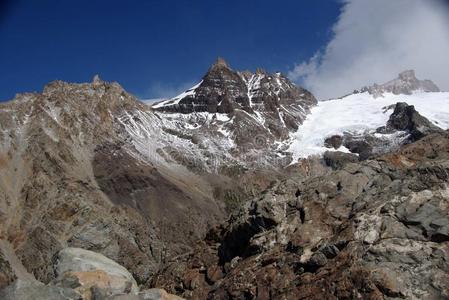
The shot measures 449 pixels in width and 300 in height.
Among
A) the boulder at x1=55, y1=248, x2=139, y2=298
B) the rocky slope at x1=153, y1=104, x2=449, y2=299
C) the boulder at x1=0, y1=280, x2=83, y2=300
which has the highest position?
the rocky slope at x1=153, y1=104, x2=449, y2=299

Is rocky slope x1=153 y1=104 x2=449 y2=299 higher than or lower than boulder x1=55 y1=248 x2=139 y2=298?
higher

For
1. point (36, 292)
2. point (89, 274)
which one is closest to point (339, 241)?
point (89, 274)

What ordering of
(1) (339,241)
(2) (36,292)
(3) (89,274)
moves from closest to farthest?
(2) (36,292) < (1) (339,241) < (3) (89,274)

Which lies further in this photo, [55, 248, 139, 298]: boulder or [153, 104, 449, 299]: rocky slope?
[55, 248, 139, 298]: boulder

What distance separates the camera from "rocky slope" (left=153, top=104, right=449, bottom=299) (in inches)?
759

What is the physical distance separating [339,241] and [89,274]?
9.91 meters

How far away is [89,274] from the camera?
79.2ft

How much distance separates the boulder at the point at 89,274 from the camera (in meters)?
22.9

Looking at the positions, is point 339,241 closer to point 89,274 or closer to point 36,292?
point 89,274

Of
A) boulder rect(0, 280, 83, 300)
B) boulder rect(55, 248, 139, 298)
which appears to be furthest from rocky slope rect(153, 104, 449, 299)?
boulder rect(0, 280, 83, 300)

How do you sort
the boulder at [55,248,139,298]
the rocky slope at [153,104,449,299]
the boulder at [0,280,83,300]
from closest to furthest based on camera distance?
the rocky slope at [153,104,449,299]
the boulder at [0,280,83,300]
the boulder at [55,248,139,298]

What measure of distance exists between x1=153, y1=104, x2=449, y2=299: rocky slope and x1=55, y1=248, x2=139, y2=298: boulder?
108 inches

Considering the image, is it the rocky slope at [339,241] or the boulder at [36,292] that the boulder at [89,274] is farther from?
the rocky slope at [339,241]

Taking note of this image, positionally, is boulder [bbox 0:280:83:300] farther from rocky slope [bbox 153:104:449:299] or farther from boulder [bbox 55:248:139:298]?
rocky slope [bbox 153:104:449:299]
